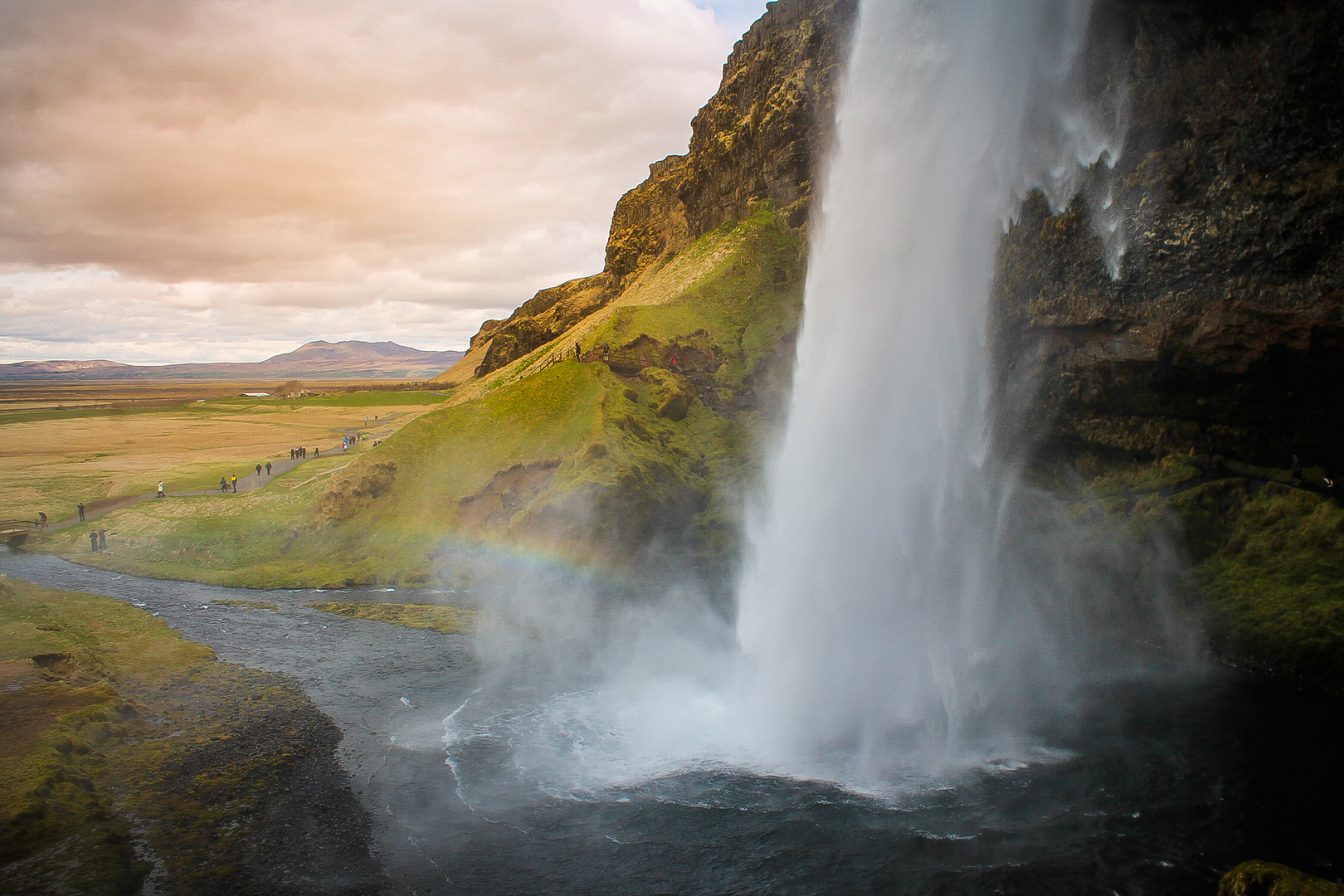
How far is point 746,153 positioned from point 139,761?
175ft

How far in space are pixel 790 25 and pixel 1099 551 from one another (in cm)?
4416

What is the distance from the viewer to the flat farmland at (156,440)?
55656 mm

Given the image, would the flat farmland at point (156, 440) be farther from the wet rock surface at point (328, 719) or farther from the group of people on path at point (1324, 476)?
the group of people on path at point (1324, 476)

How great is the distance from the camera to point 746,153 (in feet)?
192

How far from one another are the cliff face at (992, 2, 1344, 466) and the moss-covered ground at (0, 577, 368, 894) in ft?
95.1

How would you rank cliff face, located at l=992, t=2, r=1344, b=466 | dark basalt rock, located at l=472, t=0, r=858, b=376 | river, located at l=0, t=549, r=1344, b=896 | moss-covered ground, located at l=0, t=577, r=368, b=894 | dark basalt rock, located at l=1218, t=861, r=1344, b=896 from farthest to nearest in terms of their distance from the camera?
dark basalt rock, located at l=472, t=0, r=858, b=376, cliff face, located at l=992, t=2, r=1344, b=466, river, located at l=0, t=549, r=1344, b=896, moss-covered ground, located at l=0, t=577, r=368, b=894, dark basalt rock, located at l=1218, t=861, r=1344, b=896

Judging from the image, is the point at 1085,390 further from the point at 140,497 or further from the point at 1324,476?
the point at 140,497

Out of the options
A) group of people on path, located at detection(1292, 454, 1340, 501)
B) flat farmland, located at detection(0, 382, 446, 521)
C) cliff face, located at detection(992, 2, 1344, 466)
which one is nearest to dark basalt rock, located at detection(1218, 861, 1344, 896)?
group of people on path, located at detection(1292, 454, 1340, 501)

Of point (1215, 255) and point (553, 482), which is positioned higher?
point (1215, 255)

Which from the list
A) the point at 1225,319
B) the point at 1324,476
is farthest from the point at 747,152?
the point at 1324,476


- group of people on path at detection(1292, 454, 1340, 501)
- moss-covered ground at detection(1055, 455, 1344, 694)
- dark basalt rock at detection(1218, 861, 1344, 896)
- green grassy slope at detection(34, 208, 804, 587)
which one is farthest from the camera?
green grassy slope at detection(34, 208, 804, 587)

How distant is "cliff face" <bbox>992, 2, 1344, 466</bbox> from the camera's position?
23000 millimetres

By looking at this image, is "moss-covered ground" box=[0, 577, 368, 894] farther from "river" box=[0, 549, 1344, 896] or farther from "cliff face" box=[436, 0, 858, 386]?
"cliff face" box=[436, 0, 858, 386]

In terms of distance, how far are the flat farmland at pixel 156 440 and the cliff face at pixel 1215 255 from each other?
160ft
